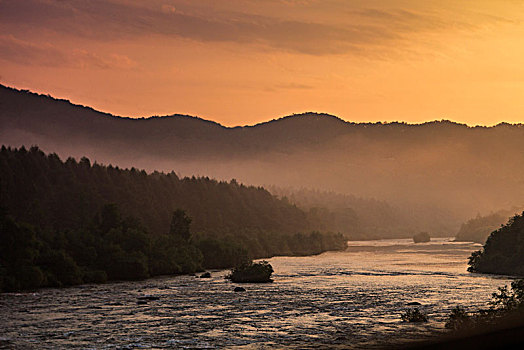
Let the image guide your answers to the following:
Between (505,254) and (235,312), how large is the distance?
→ 89046mm

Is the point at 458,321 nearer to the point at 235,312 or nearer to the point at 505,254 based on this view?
the point at 235,312

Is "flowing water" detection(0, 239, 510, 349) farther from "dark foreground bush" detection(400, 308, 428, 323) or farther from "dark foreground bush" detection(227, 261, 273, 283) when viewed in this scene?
"dark foreground bush" detection(227, 261, 273, 283)

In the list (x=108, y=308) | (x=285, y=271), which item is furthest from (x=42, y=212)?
(x=108, y=308)

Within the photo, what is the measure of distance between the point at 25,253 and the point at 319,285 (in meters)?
48.2

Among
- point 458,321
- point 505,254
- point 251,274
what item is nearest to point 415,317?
point 458,321

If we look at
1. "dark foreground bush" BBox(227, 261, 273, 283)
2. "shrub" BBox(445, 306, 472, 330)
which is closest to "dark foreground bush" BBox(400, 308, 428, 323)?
"shrub" BBox(445, 306, 472, 330)

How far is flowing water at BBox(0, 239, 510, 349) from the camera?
61.7m

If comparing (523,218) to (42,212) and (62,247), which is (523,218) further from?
(42,212)

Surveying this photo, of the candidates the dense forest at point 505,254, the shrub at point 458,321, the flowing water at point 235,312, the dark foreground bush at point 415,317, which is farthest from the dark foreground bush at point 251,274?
the shrub at point 458,321

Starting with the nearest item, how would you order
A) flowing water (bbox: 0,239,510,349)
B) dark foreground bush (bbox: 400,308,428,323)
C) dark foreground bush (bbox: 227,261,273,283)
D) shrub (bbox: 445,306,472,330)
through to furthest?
1. flowing water (bbox: 0,239,510,349)
2. shrub (bbox: 445,306,472,330)
3. dark foreground bush (bbox: 400,308,428,323)
4. dark foreground bush (bbox: 227,261,273,283)

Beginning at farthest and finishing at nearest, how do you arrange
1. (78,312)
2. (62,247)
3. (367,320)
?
(62,247), (78,312), (367,320)

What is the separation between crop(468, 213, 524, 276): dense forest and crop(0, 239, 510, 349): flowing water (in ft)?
52.8

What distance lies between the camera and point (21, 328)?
224 feet

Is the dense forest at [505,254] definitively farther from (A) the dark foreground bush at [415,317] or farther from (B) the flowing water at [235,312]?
(A) the dark foreground bush at [415,317]
